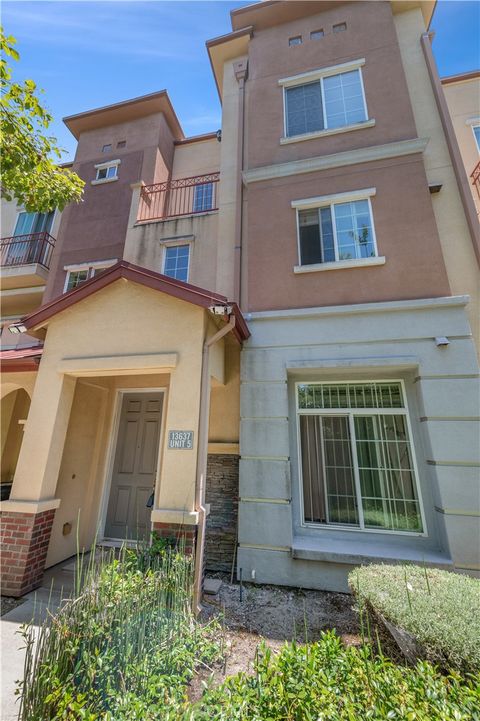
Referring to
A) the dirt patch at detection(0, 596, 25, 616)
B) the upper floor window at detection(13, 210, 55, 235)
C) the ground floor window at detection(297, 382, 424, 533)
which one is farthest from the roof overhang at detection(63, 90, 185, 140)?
the dirt patch at detection(0, 596, 25, 616)

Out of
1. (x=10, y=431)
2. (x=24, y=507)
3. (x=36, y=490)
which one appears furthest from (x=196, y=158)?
(x=24, y=507)

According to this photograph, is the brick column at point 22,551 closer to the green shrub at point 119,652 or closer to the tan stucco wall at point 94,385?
the tan stucco wall at point 94,385

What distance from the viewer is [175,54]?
26.6ft

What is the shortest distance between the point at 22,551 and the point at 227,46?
13106 millimetres

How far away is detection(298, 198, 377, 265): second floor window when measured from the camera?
6516 millimetres

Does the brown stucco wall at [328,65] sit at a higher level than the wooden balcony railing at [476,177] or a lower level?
higher

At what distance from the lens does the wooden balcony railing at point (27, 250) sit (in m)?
11.0

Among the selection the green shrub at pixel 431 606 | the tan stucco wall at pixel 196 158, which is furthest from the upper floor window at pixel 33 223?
the green shrub at pixel 431 606

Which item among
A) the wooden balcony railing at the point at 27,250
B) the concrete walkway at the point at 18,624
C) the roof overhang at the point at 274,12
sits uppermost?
the roof overhang at the point at 274,12

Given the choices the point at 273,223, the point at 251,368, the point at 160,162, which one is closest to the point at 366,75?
the point at 273,223

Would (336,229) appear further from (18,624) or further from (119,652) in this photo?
(18,624)

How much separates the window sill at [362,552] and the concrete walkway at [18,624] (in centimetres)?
350

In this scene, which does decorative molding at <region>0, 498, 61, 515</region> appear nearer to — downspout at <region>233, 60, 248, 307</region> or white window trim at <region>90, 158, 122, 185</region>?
downspout at <region>233, 60, 248, 307</region>

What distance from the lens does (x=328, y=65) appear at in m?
7.98
